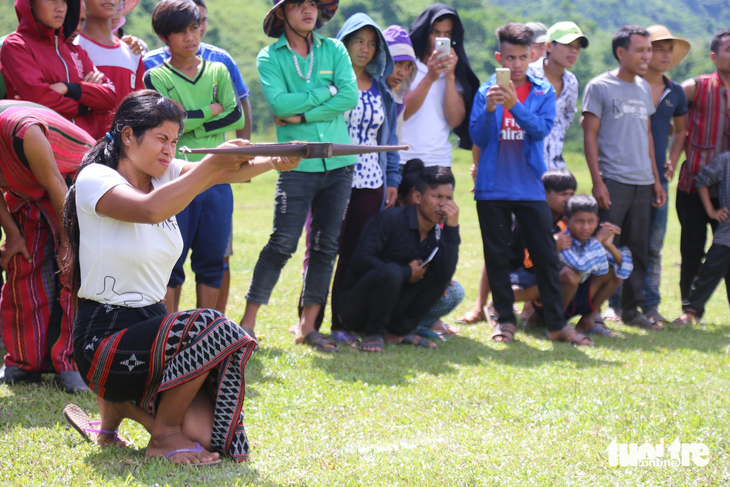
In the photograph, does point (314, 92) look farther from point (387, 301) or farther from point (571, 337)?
point (571, 337)

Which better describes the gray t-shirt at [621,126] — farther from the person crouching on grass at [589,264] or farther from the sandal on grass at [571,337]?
the sandal on grass at [571,337]

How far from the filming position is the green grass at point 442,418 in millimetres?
3061

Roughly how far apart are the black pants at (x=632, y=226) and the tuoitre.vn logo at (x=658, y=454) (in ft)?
10.9

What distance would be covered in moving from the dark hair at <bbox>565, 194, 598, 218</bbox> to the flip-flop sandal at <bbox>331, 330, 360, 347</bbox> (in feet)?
6.82

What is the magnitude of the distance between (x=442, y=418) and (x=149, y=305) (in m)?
1.58

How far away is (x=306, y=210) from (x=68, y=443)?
2.38 metres

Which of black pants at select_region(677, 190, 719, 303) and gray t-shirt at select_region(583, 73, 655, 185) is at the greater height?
gray t-shirt at select_region(583, 73, 655, 185)

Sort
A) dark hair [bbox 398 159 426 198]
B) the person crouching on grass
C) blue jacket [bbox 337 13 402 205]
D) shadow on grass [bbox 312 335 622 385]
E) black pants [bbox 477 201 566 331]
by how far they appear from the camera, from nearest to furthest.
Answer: shadow on grass [bbox 312 335 622 385], blue jacket [bbox 337 13 402 205], black pants [bbox 477 201 566 331], dark hair [bbox 398 159 426 198], the person crouching on grass

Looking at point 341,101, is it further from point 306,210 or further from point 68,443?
point 68,443

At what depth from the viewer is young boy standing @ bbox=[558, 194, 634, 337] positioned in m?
6.14

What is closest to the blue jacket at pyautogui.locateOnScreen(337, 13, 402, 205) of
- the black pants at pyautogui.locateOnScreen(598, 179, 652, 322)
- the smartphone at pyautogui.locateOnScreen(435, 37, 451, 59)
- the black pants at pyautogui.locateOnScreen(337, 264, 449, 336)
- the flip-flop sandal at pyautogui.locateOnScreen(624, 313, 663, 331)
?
the smartphone at pyautogui.locateOnScreen(435, 37, 451, 59)

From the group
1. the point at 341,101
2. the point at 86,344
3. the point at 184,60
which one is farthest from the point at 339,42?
the point at 86,344

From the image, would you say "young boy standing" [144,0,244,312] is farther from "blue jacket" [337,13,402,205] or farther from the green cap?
the green cap

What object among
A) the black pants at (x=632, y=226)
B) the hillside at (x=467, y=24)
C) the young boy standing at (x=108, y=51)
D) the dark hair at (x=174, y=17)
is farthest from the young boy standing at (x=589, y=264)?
the hillside at (x=467, y=24)
